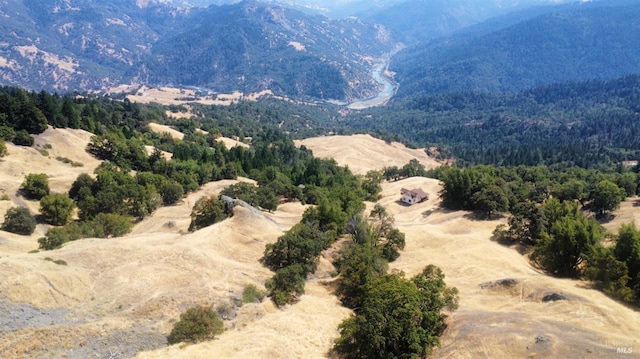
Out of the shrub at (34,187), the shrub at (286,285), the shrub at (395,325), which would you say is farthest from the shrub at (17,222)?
the shrub at (395,325)

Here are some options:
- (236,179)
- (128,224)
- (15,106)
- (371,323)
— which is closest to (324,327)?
(371,323)

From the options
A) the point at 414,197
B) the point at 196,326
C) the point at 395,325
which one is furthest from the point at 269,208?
the point at 395,325

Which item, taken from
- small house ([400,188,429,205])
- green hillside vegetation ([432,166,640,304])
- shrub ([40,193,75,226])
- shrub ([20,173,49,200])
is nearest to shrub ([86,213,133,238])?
shrub ([40,193,75,226])

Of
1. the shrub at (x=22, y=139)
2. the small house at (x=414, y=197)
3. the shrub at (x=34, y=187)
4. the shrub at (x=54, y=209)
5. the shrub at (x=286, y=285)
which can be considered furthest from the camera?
the small house at (x=414, y=197)

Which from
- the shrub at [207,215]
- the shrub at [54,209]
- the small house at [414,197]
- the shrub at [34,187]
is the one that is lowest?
the small house at [414,197]

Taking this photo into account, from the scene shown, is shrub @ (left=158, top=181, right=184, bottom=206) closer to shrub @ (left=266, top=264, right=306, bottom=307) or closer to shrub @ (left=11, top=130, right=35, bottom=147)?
shrub @ (left=11, top=130, right=35, bottom=147)

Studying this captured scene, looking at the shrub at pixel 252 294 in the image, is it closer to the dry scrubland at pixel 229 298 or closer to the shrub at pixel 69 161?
the dry scrubland at pixel 229 298

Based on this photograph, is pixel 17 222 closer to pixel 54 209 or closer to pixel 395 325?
pixel 54 209
